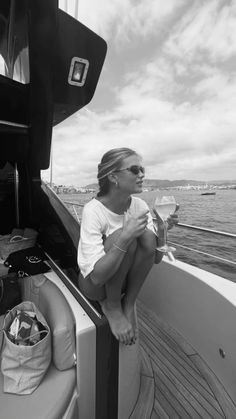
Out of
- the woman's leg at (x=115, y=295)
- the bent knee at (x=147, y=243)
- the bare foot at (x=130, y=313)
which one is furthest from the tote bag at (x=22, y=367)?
the bent knee at (x=147, y=243)

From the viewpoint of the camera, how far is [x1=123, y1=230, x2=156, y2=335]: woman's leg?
3.36 feet

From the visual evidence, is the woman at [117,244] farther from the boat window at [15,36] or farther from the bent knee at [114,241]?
the boat window at [15,36]

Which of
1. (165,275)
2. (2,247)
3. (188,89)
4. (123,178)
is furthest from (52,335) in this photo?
(188,89)

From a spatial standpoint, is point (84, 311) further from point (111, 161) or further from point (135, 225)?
point (111, 161)

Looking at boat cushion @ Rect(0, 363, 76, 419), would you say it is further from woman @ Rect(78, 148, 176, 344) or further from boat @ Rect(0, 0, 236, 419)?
woman @ Rect(78, 148, 176, 344)

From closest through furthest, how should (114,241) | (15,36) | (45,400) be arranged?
(45,400)
(114,241)
(15,36)

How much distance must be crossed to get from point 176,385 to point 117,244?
105 centimetres

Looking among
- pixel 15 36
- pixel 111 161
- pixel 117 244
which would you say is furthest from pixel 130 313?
pixel 15 36

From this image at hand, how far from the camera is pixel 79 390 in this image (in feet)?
3.14

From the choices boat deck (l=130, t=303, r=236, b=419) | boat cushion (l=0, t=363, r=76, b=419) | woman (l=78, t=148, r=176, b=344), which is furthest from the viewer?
boat deck (l=130, t=303, r=236, b=419)

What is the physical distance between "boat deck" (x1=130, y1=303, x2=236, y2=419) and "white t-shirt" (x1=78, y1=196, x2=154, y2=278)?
2.79 ft

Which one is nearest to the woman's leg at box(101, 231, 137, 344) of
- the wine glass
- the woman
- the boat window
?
the woman

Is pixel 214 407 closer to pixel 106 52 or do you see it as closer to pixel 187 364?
pixel 187 364

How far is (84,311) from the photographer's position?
104 cm
